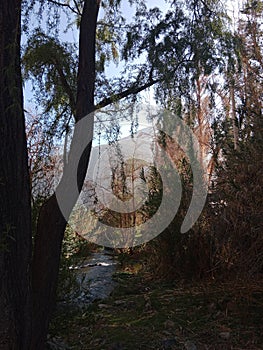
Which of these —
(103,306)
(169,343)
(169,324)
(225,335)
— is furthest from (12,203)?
(103,306)

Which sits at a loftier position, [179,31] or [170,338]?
[179,31]

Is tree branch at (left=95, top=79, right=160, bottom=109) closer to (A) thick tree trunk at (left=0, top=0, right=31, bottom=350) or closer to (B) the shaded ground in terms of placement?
(A) thick tree trunk at (left=0, top=0, right=31, bottom=350)

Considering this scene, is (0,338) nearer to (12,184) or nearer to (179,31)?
(12,184)

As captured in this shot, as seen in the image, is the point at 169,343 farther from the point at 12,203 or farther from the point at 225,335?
the point at 12,203

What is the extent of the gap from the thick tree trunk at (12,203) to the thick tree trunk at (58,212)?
0.17 meters

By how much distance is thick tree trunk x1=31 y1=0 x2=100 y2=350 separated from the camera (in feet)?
8.20

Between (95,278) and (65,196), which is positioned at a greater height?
(65,196)

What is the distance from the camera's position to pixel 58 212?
8.61 feet

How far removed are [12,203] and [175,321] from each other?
1.59 m

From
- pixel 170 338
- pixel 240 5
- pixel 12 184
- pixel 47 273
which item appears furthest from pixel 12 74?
pixel 240 5

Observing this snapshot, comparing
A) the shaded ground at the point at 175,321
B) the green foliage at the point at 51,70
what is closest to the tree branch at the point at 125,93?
the green foliage at the point at 51,70

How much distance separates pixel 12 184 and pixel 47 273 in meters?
0.63

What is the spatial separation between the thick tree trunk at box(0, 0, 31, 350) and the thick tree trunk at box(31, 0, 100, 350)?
174mm

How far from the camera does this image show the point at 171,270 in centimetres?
423
